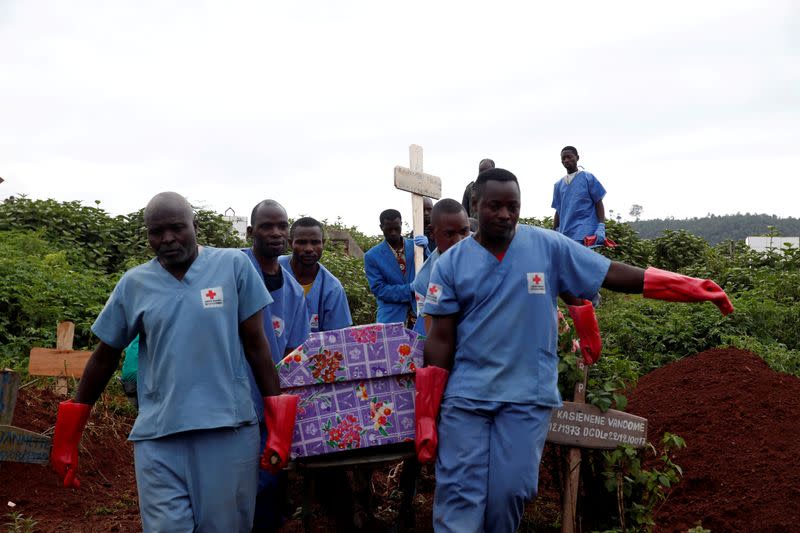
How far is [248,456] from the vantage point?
3662 millimetres

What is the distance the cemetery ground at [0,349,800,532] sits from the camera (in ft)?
16.9

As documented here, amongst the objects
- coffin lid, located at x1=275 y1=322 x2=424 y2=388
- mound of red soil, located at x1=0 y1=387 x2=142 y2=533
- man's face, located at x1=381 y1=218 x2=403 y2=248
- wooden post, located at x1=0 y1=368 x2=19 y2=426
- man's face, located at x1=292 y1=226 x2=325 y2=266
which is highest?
man's face, located at x1=381 y1=218 x2=403 y2=248

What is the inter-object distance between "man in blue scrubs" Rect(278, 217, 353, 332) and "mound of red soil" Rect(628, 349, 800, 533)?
231 centimetres

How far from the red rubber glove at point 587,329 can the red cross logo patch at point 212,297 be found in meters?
1.57

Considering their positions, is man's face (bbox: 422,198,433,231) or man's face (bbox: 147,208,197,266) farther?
man's face (bbox: 422,198,433,231)

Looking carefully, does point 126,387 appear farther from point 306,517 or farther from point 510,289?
point 510,289

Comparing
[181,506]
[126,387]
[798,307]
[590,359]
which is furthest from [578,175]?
[181,506]

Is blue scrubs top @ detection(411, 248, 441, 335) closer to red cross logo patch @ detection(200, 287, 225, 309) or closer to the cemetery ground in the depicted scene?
the cemetery ground

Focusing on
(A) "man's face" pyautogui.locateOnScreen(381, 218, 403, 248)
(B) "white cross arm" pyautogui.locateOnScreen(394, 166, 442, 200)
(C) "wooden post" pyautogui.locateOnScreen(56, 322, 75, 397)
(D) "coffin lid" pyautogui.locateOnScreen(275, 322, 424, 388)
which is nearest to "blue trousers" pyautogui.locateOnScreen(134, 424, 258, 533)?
(D) "coffin lid" pyautogui.locateOnScreen(275, 322, 424, 388)

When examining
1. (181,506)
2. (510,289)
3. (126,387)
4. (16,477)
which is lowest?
(16,477)

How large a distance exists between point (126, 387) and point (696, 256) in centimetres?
1340

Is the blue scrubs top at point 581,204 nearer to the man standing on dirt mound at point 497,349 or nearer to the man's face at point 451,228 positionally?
the man's face at point 451,228

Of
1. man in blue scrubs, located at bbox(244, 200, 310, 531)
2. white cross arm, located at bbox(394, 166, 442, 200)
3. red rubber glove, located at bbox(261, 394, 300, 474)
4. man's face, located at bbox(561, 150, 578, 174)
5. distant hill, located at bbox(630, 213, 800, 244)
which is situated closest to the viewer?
red rubber glove, located at bbox(261, 394, 300, 474)

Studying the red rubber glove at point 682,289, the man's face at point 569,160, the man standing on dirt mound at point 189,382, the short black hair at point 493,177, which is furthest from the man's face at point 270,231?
the man's face at point 569,160
